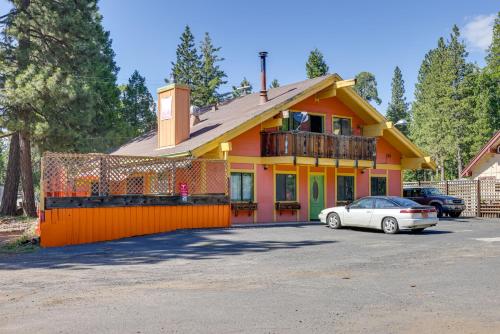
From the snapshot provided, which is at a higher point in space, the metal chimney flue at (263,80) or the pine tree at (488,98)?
the pine tree at (488,98)

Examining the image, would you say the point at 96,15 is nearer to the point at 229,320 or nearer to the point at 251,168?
the point at 251,168

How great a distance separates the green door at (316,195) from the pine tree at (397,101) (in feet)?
191

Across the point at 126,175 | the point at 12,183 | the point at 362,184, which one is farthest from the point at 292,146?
the point at 12,183

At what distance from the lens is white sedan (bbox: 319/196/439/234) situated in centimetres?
1806

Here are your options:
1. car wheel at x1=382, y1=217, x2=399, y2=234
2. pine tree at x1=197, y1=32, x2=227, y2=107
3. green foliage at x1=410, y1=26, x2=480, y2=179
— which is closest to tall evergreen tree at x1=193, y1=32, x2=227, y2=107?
pine tree at x1=197, y1=32, x2=227, y2=107

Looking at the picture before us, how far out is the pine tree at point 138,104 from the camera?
172ft

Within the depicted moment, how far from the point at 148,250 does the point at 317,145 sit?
11956mm

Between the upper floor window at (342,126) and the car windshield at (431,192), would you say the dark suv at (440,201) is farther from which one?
the upper floor window at (342,126)

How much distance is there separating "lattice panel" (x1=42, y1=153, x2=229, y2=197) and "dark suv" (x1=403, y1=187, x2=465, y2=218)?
12.6m

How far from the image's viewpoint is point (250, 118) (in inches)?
882

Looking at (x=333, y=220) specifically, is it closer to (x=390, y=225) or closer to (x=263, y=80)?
(x=390, y=225)

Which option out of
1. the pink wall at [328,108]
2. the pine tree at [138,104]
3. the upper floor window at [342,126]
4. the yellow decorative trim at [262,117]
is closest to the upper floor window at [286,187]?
the yellow decorative trim at [262,117]

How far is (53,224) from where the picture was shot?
15984 millimetres

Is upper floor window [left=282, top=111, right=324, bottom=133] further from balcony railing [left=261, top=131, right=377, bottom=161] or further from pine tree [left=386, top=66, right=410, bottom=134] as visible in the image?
pine tree [left=386, top=66, right=410, bottom=134]
